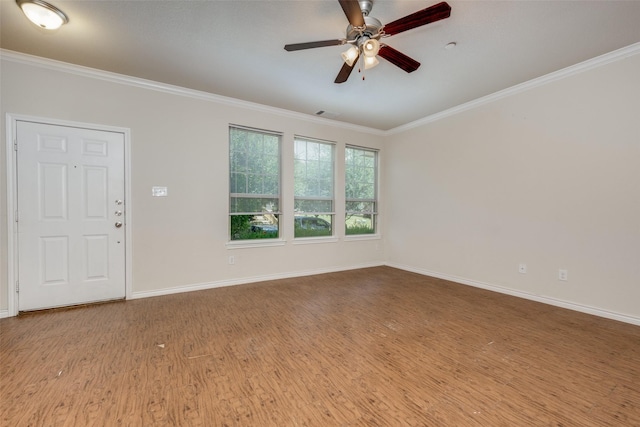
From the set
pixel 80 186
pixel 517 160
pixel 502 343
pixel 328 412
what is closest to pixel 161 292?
pixel 80 186

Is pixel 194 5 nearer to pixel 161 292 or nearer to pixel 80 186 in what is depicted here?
pixel 80 186

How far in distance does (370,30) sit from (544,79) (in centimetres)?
258

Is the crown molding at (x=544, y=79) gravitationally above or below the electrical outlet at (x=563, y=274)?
above

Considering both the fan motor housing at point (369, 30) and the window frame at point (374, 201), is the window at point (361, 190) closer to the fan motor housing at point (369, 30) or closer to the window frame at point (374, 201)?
the window frame at point (374, 201)

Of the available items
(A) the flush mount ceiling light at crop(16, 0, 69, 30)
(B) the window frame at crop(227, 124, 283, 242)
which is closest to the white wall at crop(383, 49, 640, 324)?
(B) the window frame at crop(227, 124, 283, 242)

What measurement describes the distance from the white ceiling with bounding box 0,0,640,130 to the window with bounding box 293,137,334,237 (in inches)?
47.9

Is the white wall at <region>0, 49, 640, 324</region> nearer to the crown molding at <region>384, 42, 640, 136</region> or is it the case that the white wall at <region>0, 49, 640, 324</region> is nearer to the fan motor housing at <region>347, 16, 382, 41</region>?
the crown molding at <region>384, 42, 640, 136</region>

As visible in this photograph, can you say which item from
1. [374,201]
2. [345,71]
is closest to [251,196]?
[345,71]

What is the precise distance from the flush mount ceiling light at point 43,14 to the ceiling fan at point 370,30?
1.91 metres

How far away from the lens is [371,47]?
7.20ft

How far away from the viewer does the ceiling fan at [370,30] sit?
72.9 inches

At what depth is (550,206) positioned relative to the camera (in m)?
3.31

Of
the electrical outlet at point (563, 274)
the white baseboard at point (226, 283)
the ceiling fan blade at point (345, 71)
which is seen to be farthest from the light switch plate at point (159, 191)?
the electrical outlet at point (563, 274)

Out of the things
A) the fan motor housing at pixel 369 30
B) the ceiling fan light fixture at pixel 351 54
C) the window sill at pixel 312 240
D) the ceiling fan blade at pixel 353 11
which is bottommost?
the window sill at pixel 312 240
